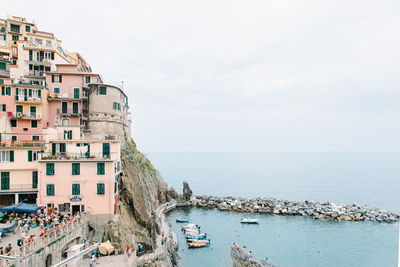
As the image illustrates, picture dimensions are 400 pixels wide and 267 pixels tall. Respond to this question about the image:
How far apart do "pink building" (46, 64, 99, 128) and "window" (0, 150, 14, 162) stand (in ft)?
44.2

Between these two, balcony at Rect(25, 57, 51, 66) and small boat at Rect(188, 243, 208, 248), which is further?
small boat at Rect(188, 243, 208, 248)

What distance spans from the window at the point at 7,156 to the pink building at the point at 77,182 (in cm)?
546

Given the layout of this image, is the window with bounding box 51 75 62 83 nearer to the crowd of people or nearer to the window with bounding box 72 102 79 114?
the window with bounding box 72 102 79 114

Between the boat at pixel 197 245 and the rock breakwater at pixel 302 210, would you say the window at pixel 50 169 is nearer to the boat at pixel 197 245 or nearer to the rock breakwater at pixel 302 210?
the boat at pixel 197 245

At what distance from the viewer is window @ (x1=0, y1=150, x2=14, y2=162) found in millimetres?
32188

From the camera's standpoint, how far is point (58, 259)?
22.6 metres

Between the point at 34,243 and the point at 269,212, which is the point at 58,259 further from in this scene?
the point at 269,212

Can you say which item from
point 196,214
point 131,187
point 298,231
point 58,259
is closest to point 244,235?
point 298,231

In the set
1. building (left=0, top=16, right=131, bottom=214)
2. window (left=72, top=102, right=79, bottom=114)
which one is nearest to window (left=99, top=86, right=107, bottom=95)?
building (left=0, top=16, right=131, bottom=214)

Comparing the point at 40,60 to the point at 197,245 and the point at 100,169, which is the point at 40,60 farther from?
the point at 197,245

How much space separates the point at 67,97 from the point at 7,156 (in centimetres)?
1671

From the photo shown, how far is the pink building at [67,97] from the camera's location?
45.5 m

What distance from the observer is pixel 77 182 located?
101 feet

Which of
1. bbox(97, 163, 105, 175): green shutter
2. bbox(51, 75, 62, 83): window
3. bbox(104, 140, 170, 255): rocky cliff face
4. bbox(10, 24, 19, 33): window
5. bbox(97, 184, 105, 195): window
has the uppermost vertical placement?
bbox(10, 24, 19, 33): window
